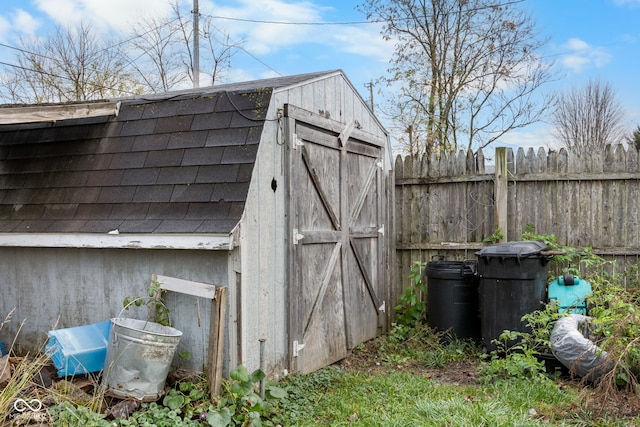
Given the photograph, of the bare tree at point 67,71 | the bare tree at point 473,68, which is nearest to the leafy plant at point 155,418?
the bare tree at point 473,68

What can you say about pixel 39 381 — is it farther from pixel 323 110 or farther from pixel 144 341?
pixel 323 110

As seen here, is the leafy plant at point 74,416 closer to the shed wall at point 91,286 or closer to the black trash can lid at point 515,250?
the shed wall at point 91,286

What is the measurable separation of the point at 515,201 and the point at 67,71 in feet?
47.1

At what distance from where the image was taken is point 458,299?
20.2ft

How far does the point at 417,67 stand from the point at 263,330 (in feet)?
32.3

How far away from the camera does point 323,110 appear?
559 centimetres

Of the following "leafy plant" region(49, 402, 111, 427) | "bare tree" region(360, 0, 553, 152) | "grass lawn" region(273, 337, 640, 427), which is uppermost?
"bare tree" region(360, 0, 553, 152)

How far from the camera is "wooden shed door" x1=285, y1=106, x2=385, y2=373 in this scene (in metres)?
5.02

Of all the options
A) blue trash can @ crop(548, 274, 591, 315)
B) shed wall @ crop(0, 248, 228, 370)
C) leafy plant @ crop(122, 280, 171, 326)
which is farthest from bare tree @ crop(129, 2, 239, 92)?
blue trash can @ crop(548, 274, 591, 315)

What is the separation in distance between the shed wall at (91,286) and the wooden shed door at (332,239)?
0.96 metres

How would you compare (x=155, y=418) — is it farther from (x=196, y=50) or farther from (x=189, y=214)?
(x=196, y=50)

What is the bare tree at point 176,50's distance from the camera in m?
18.3

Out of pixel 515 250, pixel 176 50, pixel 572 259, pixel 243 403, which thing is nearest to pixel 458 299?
pixel 515 250

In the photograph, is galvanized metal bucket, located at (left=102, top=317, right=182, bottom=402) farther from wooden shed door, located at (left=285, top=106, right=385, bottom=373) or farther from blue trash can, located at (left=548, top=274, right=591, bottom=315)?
blue trash can, located at (left=548, top=274, right=591, bottom=315)
